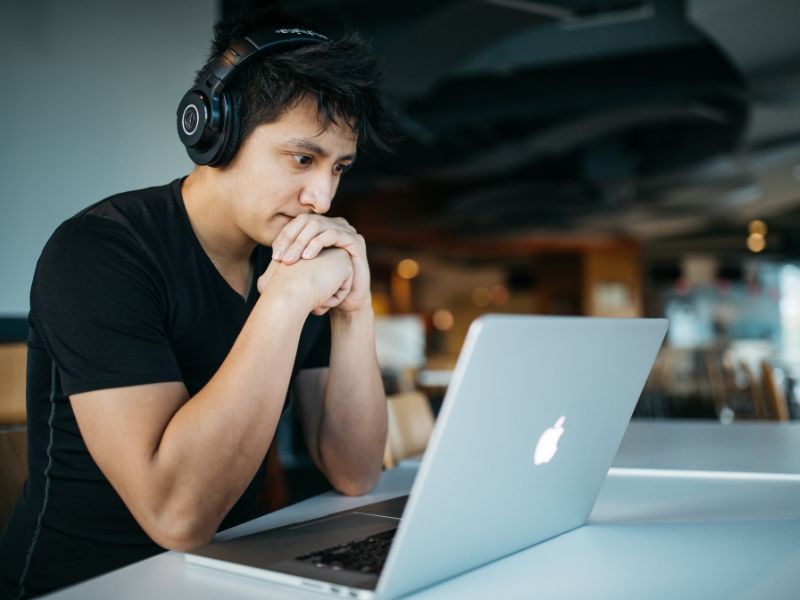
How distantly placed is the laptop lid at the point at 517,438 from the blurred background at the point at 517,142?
87cm

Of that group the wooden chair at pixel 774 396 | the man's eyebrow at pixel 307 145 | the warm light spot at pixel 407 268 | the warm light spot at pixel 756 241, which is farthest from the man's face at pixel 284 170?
the warm light spot at pixel 407 268

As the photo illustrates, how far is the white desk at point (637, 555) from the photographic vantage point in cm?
77

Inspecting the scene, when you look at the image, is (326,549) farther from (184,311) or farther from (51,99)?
(51,99)

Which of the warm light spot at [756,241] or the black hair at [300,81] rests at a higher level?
the black hair at [300,81]

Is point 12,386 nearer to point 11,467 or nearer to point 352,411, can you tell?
point 11,467

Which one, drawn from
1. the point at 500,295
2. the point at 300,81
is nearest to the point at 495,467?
the point at 300,81

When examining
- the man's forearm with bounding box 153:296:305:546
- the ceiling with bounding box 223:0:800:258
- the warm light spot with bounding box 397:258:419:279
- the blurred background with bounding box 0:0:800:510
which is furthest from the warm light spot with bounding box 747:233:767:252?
the man's forearm with bounding box 153:296:305:546

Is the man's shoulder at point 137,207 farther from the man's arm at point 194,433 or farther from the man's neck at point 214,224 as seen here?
the man's arm at point 194,433

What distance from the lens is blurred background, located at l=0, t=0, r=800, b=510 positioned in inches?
138

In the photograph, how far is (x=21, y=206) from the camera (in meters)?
3.37

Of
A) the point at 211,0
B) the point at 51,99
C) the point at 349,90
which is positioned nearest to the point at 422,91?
the point at 211,0

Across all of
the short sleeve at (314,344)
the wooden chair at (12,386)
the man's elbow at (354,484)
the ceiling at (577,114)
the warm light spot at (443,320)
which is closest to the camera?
the man's elbow at (354,484)

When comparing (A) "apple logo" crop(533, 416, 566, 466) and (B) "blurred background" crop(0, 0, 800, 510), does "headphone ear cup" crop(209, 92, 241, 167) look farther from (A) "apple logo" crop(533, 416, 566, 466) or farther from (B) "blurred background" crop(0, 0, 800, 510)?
(A) "apple logo" crop(533, 416, 566, 466)

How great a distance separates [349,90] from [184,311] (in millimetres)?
450
